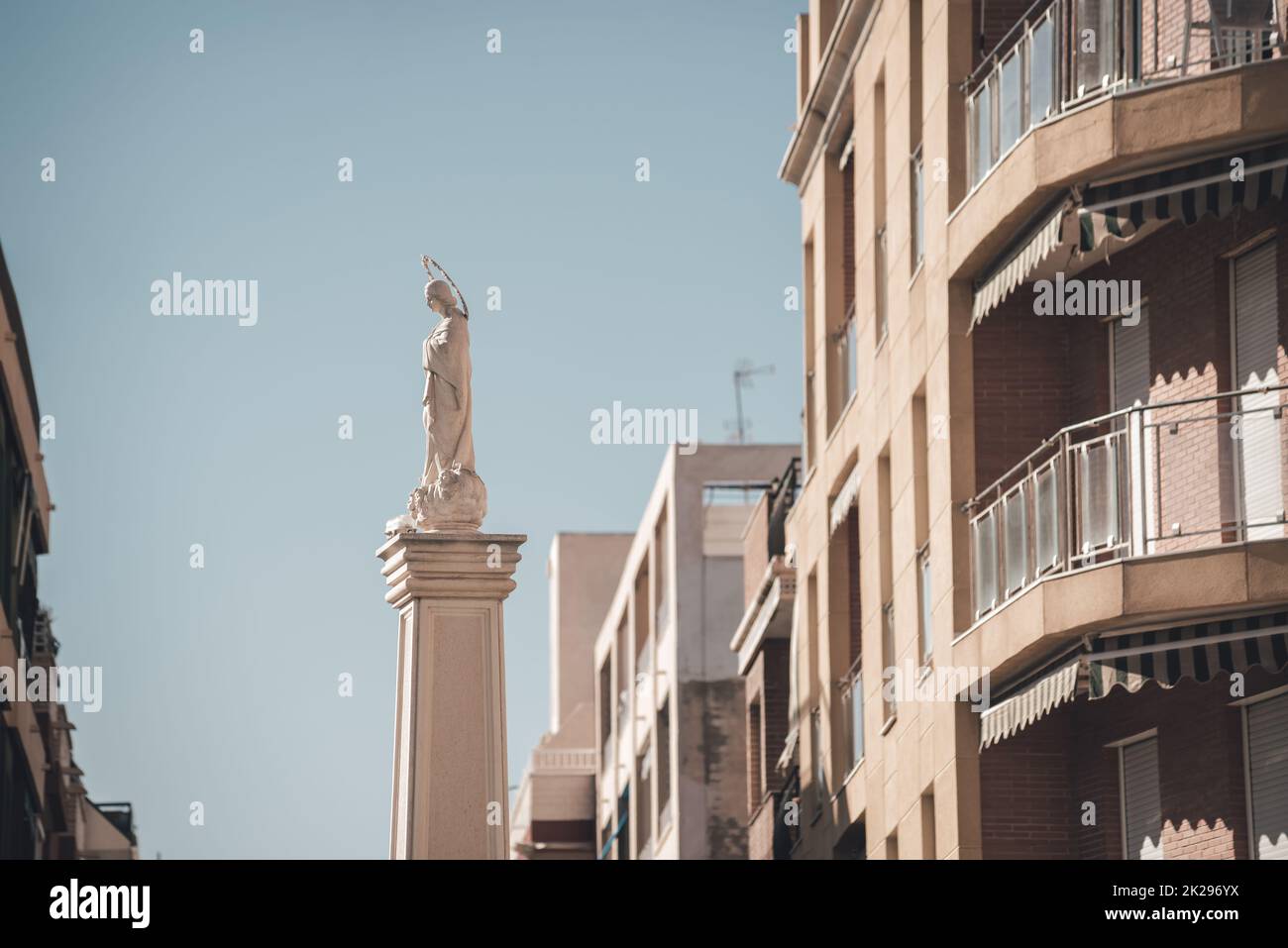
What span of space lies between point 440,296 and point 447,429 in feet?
3.91

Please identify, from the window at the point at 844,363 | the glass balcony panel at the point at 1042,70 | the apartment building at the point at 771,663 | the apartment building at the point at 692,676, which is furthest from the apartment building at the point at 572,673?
the glass balcony panel at the point at 1042,70

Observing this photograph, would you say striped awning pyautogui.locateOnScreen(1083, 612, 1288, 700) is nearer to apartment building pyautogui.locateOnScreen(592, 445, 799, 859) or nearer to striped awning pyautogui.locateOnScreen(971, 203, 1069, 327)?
striped awning pyautogui.locateOnScreen(971, 203, 1069, 327)

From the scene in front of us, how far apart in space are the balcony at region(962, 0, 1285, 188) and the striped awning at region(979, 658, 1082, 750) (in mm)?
4360

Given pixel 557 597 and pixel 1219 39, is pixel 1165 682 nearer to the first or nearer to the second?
pixel 1219 39

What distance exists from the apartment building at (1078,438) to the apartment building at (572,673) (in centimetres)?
3708

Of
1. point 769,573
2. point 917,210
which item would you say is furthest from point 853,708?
point 917,210

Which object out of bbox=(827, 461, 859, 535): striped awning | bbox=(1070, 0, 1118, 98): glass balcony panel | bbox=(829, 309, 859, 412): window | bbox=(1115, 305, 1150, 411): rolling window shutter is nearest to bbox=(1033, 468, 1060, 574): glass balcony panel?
bbox=(1115, 305, 1150, 411): rolling window shutter

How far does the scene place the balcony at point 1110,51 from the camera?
21.1 m

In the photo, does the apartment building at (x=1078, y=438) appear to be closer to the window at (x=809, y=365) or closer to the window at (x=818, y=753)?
the window at (x=818, y=753)

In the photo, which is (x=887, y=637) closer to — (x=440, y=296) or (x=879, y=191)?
(x=879, y=191)

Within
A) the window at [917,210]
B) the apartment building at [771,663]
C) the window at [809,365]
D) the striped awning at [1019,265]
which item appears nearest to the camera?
the striped awning at [1019,265]

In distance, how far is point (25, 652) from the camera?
47844 mm

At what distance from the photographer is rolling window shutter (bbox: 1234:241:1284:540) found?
20.5 meters

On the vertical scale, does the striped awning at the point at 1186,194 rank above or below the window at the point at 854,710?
above
